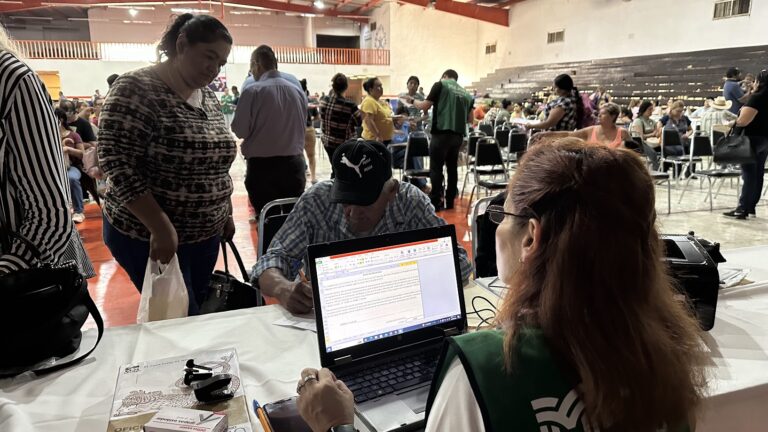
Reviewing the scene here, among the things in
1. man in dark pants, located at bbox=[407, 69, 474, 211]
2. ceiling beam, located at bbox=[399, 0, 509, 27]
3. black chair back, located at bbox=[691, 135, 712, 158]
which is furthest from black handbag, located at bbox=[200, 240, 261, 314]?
ceiling beam, located at bbox=[399, 0, 509, 27]

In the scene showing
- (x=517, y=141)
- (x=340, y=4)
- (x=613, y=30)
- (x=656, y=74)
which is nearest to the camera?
(x=517, y=141)

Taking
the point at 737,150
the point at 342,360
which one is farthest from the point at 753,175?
the point at 342,360

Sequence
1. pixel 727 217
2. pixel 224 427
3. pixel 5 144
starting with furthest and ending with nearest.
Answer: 1. pixel 727 217
2. pixel 5 144
3. pixel 224 427

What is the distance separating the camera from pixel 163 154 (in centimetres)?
158

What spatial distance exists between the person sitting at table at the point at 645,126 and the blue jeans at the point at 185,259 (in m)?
7.11

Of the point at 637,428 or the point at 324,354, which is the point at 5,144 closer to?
the point at 324,354

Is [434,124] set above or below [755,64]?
below

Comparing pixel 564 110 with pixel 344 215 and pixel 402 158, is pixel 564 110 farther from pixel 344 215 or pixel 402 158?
pixel 344 215

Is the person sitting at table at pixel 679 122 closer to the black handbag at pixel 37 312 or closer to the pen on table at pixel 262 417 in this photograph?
the pen on table at pixel 262 417

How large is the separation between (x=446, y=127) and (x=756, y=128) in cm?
293

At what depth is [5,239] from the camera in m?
1.11

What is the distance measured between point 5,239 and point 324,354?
744 millimetres

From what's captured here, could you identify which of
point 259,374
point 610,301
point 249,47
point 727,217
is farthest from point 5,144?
point 249,47

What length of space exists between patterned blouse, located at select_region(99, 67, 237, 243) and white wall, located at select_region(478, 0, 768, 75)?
15.5 metres
